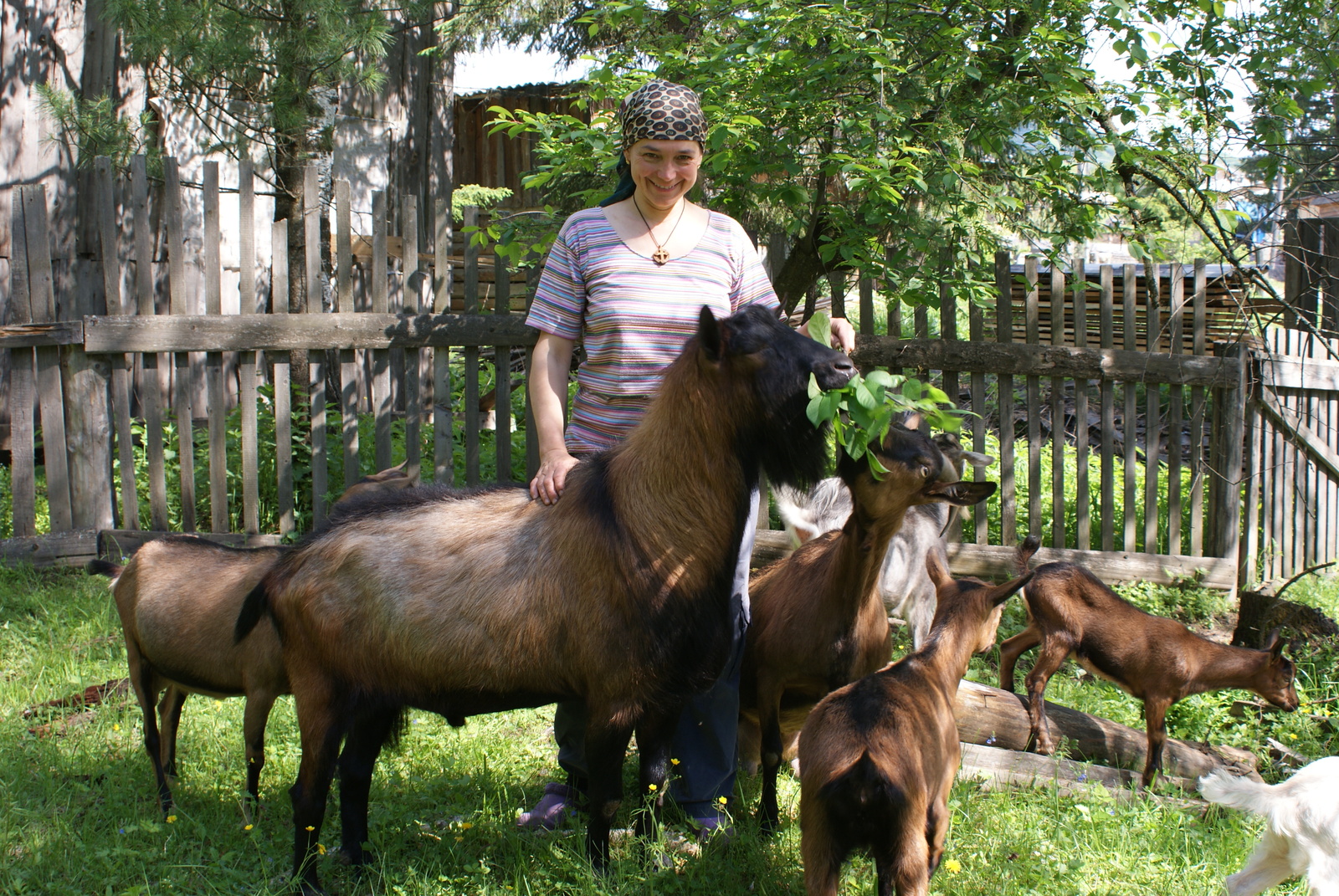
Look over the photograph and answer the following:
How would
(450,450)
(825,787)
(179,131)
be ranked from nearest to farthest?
(825,787) < (450,450) < (179,131)

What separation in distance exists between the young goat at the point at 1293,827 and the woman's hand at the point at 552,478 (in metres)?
2.38

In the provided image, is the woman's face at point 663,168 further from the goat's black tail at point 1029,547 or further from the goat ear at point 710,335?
the goat's black tail at point 1029,547

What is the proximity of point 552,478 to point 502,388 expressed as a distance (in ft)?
10.8

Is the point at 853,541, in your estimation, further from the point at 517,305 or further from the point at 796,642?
the point at 517,305

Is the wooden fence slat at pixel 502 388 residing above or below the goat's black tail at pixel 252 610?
above

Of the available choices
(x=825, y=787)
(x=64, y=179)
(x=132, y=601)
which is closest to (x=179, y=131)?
(x=64, y=179)

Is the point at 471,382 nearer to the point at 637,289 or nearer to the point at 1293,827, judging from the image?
the point at 637,289

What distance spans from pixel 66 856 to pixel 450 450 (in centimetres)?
344

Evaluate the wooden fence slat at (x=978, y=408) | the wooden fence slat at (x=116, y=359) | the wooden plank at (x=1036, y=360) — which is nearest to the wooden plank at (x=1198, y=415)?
the wooden plank at (x=1036, y=360)

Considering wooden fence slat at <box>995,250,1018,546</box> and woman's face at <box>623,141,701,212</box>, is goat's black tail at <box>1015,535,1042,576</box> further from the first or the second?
wooden fence slat at <box>995,250,1018,546</box>

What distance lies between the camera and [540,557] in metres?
3.05

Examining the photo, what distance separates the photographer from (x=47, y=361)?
6.24 m

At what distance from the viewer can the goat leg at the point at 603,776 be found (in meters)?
3.00

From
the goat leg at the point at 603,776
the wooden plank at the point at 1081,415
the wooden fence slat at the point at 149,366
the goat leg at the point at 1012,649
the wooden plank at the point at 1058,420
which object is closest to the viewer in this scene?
the goat leg at the point at 603,776
